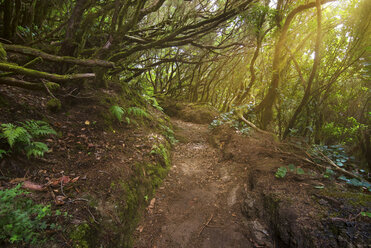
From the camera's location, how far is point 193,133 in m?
7.82

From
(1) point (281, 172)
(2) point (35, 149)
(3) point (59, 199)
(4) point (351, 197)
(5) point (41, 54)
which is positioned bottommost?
(3) point (59, 199)

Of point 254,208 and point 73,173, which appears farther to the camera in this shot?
point 254,208

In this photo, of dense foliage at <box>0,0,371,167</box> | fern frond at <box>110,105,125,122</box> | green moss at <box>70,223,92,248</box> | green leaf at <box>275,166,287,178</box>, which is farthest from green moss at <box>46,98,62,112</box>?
green leaf at <box>275,166,287,178</box>

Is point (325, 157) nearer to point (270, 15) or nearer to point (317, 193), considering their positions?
point (317, 193)

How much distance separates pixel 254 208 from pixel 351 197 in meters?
1.47

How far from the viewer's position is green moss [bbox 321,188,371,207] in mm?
2389

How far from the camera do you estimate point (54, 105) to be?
3.61 m

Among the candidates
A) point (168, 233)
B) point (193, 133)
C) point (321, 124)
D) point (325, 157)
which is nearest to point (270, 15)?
point (321, 124)

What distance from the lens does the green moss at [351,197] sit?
2389 mm

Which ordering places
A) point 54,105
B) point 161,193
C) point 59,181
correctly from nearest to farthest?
point 59,181 → point 54,105 → point 161,193

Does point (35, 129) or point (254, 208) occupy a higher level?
point (35, 129)

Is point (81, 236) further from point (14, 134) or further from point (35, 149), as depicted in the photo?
point (14, 134)

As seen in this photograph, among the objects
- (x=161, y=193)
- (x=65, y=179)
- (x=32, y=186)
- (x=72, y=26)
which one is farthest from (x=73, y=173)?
(x=72, y=26)

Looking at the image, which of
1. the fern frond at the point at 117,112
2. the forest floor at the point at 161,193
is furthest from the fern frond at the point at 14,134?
the fern frond at the point at 117,112
